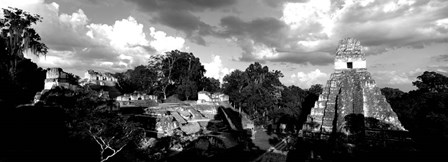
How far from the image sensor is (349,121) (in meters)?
10.1

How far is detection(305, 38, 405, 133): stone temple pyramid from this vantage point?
407 inches

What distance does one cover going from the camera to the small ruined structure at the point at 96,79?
94.6ft

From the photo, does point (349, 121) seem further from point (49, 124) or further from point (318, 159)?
point (49, 124)

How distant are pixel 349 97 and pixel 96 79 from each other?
27565mm

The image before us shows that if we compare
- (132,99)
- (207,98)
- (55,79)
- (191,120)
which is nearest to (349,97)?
(191,120)

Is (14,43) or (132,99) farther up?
(14,43)

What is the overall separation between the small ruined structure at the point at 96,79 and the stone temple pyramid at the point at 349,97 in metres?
25.2

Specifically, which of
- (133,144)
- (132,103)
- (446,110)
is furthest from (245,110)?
(133,144)

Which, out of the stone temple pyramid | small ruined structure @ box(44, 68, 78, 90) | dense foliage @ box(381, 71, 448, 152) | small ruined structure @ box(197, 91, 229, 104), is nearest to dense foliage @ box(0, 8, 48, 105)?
small ruined structure @ box(44, 68, 78, 90)

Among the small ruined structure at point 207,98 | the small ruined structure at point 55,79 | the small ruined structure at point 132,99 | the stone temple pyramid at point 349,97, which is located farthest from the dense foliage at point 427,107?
the small ruined structure at point 55,79

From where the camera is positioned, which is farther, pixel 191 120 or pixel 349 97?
pixel 191 120

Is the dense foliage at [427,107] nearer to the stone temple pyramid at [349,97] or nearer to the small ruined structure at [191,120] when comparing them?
the stone temple pyramid at [349,97]

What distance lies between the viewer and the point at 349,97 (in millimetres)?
11102

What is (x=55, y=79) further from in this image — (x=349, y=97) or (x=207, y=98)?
(x=349, y=97)
